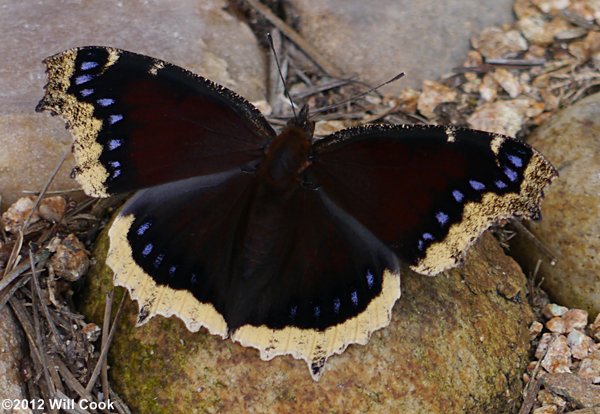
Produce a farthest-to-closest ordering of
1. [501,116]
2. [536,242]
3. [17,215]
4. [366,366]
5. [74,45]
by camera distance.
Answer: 1. [501,116]
2. [74,45]
3. [536,242]
4. [17,215]
5. [366,366]

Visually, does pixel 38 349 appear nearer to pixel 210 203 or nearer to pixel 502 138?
pixel 210 203

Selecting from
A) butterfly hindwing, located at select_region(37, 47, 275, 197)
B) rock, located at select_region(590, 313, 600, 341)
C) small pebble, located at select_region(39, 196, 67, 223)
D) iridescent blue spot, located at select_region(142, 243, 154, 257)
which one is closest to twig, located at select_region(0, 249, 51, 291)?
small pebble, located at select_region(39, 196, 67, 223)

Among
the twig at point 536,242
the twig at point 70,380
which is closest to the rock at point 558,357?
the twig at point 536,242

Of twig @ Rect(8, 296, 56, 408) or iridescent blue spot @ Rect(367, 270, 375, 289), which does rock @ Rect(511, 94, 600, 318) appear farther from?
twig @ Rect(8, 296, 56, 408)

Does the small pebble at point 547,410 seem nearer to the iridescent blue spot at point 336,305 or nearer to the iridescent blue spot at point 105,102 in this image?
the iridescent blue spot at point 336,305

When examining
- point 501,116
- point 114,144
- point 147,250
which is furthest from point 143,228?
point 501,116

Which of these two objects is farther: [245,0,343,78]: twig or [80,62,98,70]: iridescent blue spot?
[245,0,343,78]: twig

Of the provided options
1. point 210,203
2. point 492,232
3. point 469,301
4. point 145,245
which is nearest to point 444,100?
point 492,232

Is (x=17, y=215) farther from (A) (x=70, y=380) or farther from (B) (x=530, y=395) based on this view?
(B) (x=530, y=395)

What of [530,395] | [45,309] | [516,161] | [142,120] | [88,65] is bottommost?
[530,395]
